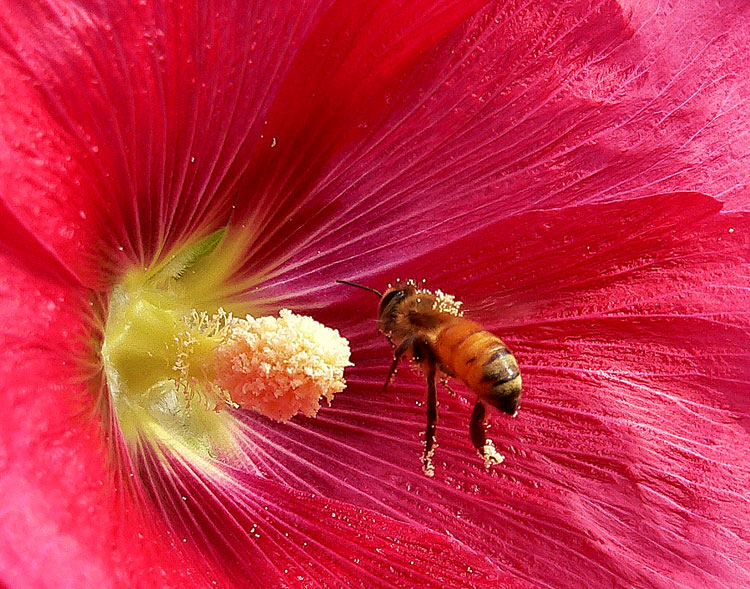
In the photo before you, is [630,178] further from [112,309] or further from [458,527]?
[112,309]

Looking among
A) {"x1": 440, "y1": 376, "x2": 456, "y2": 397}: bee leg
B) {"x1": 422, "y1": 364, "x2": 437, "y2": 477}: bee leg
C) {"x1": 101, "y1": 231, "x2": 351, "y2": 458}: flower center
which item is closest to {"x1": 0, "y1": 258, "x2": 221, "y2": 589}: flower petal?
{"x1": 101, "y1": 231, "x2": 351, "y2": 458}: flower center

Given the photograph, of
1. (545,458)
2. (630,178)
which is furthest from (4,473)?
(630,178)

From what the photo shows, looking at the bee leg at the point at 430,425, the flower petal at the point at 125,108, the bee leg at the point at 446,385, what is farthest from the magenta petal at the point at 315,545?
the flower petal at the point at 125,108

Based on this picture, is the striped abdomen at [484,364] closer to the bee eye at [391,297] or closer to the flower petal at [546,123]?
the bee eye at [391,297]

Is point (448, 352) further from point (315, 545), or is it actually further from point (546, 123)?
point (546, 123)

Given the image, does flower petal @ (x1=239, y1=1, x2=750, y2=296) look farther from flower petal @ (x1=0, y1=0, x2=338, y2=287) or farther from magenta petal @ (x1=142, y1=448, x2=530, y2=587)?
magenta petal @ (x1=142, y1=448, x2=530, y2=587)
